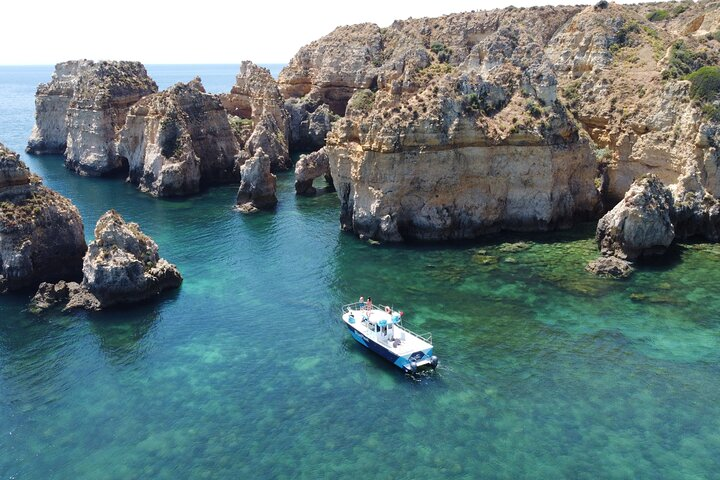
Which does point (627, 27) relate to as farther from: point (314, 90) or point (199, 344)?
point (199, 344)

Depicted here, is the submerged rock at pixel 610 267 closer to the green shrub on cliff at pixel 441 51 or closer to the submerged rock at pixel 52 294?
the submerged rock at pixel 52 294

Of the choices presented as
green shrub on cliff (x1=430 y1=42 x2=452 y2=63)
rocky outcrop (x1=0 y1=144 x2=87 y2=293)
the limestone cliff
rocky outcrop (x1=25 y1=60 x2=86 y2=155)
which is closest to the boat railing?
rocky outcrop (x1=0 y1=144 x2=87 y2=293)

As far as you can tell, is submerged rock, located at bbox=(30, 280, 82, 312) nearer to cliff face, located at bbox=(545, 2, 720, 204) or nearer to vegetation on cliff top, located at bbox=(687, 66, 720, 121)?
cliff face, located at bbox=(545, 2, 720, 204)

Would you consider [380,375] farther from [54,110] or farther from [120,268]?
[54,110]

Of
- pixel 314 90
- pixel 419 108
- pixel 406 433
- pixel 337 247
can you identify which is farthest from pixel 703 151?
pixel 314 90

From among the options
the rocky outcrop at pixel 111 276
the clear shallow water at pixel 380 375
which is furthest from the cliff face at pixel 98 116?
the rocky outcrop at pixel 111 276

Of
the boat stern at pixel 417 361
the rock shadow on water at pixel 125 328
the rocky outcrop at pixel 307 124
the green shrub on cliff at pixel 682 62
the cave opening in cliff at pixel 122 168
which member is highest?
the green shrub on cliff at pixel 682 62

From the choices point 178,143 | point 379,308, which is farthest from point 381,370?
point 178,143
